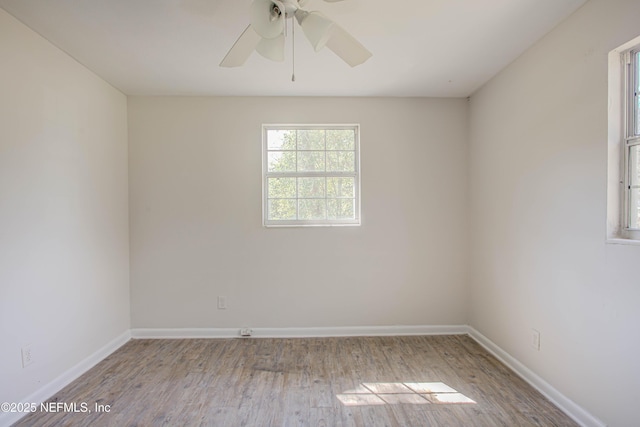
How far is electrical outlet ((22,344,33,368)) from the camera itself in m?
1.91

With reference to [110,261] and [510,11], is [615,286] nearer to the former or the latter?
[510,11]

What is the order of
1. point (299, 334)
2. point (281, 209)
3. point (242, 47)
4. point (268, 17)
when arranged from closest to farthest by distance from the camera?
point (268, 17) → point (242, 47) → point (299, 334) → point (281, 209)

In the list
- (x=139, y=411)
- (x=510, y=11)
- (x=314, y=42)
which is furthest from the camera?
(x=139, y=411)

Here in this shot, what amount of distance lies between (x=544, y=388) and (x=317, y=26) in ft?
8.84

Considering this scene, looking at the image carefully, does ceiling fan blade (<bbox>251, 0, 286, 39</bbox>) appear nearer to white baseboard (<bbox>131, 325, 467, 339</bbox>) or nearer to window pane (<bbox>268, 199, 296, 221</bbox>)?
window pane (<bbox>268, 199, 296, 221</bbox>)

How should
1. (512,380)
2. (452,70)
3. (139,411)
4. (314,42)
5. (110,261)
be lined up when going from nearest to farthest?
1. (314,42)
2. (139,411)
3. (512,380)
4. (452,70)
5. (110,261)

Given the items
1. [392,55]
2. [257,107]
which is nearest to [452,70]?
[392,55]

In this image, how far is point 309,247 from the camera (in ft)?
10.2

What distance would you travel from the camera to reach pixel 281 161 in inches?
124

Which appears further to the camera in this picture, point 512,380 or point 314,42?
point 512,380

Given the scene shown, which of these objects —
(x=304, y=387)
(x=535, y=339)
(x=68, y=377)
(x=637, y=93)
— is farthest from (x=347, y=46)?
(x=68, y=377)

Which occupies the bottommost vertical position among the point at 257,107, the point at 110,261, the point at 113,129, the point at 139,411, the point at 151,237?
the point at 139,411

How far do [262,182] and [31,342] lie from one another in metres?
2.09

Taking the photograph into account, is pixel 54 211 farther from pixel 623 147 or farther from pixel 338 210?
pixel 623 147
